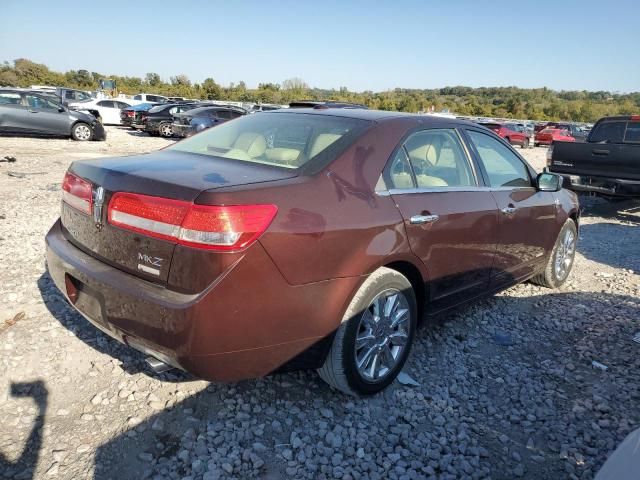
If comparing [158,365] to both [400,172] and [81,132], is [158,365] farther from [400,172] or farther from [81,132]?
[81,132]

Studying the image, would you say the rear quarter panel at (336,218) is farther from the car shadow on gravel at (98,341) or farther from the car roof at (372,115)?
the car shadow on gravel at (98,341)

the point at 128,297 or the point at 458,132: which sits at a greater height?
the point at 458,132

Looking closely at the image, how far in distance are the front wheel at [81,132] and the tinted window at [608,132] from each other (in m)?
14.3

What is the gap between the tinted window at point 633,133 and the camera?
9.29m

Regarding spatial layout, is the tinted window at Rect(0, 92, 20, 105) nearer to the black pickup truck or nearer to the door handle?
the black pickup truck

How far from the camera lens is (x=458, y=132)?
3557 mm

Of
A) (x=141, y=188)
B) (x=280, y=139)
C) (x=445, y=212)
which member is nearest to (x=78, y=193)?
(x=141, y=188)

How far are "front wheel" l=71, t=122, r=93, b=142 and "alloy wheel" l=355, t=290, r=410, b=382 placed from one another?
1544cm

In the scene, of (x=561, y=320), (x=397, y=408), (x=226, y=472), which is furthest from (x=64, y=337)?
(x=561, y=320)

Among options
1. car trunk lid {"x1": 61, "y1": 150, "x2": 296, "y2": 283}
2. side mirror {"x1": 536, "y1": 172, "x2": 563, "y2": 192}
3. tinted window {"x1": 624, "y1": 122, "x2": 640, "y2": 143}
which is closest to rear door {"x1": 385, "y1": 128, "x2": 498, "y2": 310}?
car trunk lid {"x1": 61, "y1": 150, "x2": 296, "y2": 283}

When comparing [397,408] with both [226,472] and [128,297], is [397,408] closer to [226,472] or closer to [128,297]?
[226,472]

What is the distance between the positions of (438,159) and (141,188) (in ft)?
6.45

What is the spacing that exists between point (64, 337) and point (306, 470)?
6.34ft

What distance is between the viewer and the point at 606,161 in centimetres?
843
